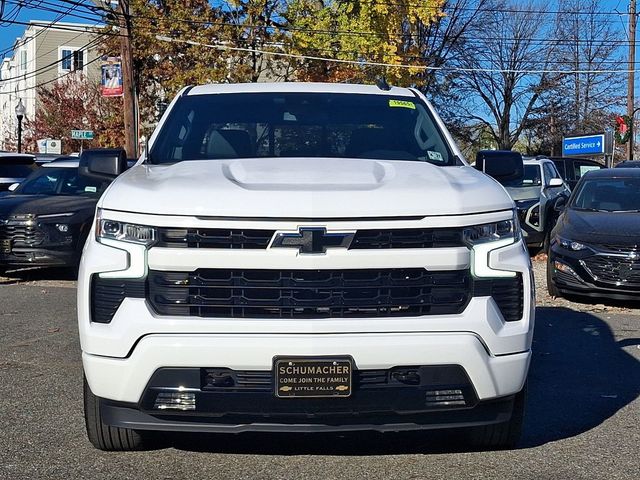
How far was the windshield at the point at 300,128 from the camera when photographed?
5277mm

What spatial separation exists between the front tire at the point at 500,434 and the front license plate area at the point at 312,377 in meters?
1.07

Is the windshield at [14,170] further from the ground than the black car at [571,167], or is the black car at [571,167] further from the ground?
the windshield at [14,170]

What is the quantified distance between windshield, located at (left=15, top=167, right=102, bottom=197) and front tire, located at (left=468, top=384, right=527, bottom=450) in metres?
9.54

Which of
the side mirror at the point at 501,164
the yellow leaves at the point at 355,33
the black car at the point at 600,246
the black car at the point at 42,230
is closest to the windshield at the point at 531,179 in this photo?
the black car at the point at 600,246

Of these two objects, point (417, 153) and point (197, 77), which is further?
point (197, 77)

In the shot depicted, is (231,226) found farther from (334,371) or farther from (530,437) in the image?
(530,437)

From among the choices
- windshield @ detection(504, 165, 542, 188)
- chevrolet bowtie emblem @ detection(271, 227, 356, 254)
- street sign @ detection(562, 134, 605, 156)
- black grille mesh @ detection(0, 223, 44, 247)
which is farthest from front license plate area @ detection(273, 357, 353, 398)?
street sign @ detection(562, 134, 605, 156)

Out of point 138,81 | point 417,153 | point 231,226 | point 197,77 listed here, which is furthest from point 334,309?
point 138,81

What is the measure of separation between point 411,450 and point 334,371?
3.77 feet

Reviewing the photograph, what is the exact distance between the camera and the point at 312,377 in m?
3.82

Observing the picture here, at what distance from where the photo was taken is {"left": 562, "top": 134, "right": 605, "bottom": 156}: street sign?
101 ft

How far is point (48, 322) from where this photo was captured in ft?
29.3

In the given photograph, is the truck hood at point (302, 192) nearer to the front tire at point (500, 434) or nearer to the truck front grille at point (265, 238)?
the truck front grille at point (265, 238)

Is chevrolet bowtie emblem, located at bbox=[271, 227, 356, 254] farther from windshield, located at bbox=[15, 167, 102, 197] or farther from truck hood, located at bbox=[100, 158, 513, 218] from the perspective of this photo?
windshield, located at bbox=[15, 167, 102, 197]
